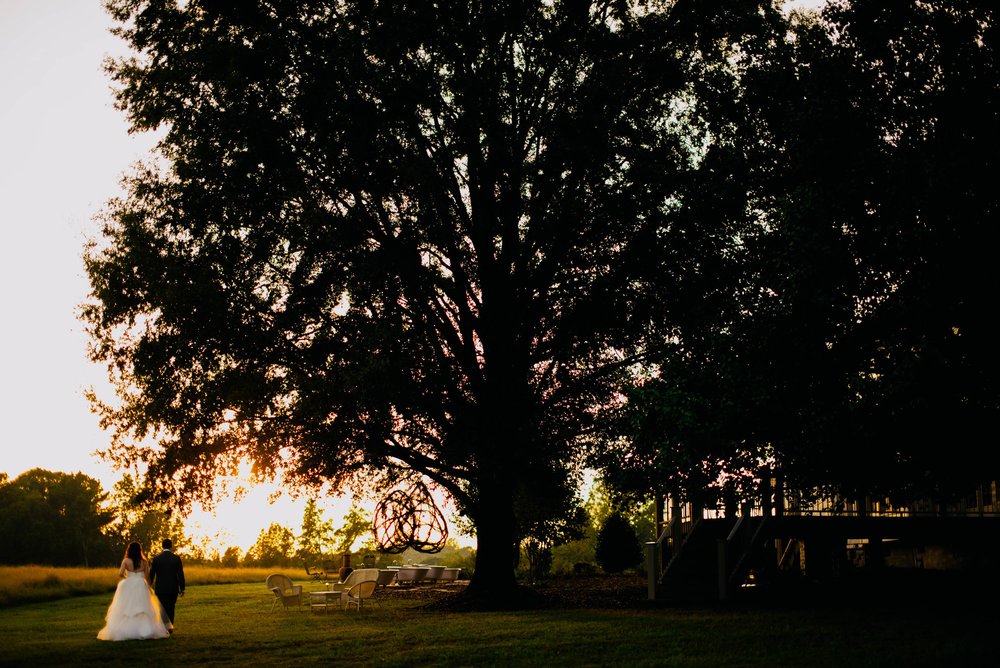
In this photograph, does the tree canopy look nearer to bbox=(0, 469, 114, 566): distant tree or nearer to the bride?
the bride

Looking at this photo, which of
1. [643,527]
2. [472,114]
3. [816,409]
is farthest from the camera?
[643,527]

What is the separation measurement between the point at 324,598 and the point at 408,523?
5.59 meters

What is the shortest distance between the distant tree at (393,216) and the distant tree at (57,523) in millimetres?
70135

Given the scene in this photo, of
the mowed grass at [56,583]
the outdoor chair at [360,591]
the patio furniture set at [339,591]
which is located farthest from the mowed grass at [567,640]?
the mowed grass at [56,583]

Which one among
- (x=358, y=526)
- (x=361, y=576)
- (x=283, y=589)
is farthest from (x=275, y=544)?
(x=361, y=576)

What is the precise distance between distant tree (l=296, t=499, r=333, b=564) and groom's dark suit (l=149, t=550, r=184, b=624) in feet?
120

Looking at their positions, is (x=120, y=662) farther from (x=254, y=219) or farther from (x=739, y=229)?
(x=739, y=229)

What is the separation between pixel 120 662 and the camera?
13984 millimetres

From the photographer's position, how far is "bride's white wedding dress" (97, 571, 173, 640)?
18.1 metres

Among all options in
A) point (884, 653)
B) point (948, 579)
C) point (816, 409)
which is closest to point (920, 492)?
point (816, 409)

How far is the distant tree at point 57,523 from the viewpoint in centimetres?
8775

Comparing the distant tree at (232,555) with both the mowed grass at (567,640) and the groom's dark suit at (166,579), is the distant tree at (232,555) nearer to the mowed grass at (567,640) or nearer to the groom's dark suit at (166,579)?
the mowed grass at (567,640)

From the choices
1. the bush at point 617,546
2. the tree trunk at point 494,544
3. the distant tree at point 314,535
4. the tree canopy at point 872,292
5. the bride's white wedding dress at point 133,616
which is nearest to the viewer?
the tree canopy at point 872,292

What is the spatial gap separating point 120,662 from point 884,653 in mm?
10846
